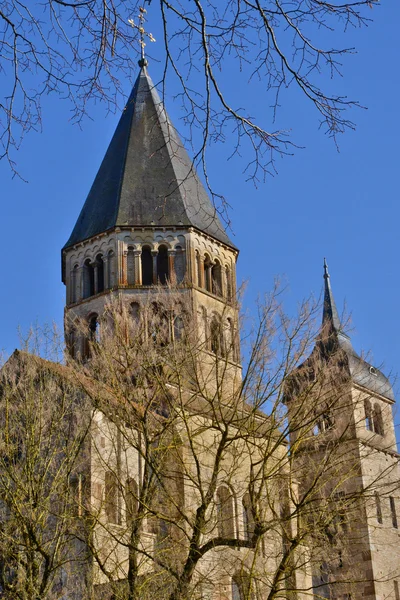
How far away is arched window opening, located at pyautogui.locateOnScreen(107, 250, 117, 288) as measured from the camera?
113ft

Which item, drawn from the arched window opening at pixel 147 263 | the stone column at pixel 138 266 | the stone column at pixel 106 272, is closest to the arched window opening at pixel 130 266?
the stone column at pixel 138 266

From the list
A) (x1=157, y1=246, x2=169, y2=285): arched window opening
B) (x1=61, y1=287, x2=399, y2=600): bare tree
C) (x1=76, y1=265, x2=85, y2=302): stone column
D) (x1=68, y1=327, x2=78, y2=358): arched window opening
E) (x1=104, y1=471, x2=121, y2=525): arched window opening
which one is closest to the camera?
Answer: (x1=61, y1=287, x2=399, y2=600): bare tree

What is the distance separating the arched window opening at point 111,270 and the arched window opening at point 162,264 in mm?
1575

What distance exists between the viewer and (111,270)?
114 ft

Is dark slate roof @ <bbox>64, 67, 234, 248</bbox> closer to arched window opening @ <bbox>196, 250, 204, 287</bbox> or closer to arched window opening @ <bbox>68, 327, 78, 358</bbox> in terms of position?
arched window opening @ <bbox>196, 250, 204, 287</bbox>

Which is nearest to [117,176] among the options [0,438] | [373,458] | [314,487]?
[373,458]

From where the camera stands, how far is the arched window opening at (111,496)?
17595 mm

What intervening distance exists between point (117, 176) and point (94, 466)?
64.5ft

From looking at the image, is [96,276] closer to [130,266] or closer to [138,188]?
[130,266]

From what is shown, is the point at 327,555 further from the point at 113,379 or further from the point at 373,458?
the point at 373,458

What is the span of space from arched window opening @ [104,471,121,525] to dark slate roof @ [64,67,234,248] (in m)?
15.6

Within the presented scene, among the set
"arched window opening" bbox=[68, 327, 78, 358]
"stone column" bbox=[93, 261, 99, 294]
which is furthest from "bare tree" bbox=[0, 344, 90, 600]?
"stone column" bbox=[93, 261, 99, 294]

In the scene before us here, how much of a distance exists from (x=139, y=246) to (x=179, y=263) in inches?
62.9

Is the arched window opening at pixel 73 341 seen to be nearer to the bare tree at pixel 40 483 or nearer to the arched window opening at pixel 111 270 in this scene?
the arched window opening at pixel 111 270
